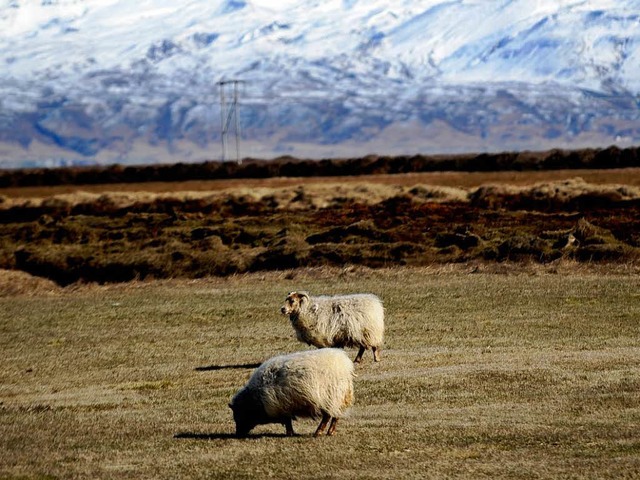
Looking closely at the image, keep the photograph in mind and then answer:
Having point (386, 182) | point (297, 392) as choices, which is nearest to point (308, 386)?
point (297, 392)

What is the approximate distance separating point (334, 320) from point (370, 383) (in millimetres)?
1796

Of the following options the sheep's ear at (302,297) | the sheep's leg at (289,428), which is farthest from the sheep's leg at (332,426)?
the sheep's ear at (302,297)

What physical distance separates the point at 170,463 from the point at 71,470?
46.1 inches

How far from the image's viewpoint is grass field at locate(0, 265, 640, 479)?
14.3 m

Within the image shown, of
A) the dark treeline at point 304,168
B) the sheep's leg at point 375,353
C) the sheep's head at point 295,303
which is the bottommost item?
the dark treeline at point 304,168

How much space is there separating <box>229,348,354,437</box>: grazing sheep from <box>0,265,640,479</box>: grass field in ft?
0.99

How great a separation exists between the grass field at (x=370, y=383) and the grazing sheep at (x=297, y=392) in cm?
30

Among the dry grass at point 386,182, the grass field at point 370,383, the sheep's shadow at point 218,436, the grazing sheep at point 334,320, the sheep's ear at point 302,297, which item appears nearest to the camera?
the grass field at point 370,383

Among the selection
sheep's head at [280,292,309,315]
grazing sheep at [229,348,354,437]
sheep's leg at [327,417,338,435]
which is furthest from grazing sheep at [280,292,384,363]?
sheep's leg at [327,417,338,435]

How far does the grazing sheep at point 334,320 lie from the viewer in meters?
20.7

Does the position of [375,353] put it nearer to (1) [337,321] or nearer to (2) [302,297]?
(1) [337,321]

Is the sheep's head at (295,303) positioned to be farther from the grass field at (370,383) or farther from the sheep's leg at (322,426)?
the sheep's leg at (322,426)

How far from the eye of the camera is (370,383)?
19.2m

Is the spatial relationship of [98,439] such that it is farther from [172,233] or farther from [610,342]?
[172,233]
